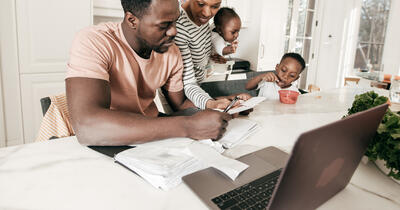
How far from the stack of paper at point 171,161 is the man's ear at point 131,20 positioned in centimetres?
51

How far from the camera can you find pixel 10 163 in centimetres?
72

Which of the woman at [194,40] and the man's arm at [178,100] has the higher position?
the woman at [194,40]

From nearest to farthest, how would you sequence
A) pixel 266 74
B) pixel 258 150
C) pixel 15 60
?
1. pixel 258 150
2. pixel 266 74
3. pixel 15 60

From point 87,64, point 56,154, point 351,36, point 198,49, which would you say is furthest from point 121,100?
point 351,36

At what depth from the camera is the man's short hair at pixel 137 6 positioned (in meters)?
1.02

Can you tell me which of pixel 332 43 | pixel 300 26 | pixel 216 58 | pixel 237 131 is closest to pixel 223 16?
pixel 216 58

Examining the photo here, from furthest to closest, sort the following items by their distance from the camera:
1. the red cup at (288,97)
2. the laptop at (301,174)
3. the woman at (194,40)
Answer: the red cup at (288,97)
the woman at (194,40)
the laptop at (301,174)

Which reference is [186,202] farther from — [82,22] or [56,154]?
[82,22]

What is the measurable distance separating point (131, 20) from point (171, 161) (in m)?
0.64

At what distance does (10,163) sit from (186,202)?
49cm

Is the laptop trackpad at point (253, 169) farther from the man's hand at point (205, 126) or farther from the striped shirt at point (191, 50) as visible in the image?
the striped shirt at point (191, 50)

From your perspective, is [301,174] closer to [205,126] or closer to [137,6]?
[205,126]

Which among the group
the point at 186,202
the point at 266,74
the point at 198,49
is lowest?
the point at 186,202

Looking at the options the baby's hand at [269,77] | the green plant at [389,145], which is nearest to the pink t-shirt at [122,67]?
the baby's hand at [269,77]
